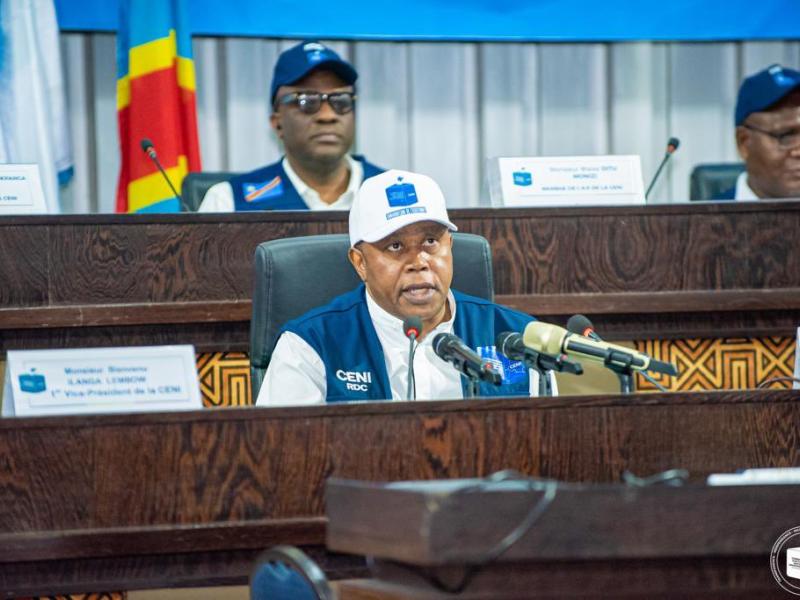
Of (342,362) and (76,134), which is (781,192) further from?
(76,134)

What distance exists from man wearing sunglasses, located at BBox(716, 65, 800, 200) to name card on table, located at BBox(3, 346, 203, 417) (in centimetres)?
251

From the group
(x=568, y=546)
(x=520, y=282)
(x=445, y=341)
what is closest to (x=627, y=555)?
(x=568, y=546)

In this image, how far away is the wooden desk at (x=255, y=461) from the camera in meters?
1.74

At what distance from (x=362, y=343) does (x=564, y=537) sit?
4.12ft

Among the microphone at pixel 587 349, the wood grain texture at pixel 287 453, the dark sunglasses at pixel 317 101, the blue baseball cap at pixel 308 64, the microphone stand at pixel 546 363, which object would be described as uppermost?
the blue baseball cap at pixel 308 64

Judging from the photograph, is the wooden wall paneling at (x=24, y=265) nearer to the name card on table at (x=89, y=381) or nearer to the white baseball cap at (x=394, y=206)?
the white baseball cap at (x=394, y=206)

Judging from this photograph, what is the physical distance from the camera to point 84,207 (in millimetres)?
4945

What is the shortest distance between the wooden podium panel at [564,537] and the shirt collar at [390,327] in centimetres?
117

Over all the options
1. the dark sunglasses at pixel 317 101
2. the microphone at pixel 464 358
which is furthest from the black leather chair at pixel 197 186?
the microphone at pixel 464 358

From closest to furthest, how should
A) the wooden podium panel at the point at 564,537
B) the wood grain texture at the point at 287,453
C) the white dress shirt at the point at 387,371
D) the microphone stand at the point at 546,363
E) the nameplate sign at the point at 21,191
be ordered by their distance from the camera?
1. the wooden podium panel at the point at 564,537
2. the wood grain texture at the point at 287,453
3. the microphone stand at the point at 546,363
4. the white dress shirt at the point at 387,371
5. the nameplate sign at the point at 21,191

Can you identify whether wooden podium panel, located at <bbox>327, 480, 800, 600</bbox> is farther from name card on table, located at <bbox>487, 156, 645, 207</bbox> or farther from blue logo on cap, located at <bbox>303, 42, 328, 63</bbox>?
blue logo on cap, located at <bbox>303, 42, 328, 63</bbox>

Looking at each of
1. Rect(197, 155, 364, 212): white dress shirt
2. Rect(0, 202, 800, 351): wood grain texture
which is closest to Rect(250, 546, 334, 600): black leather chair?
Rect(0, 202, 800, 351): wood grain texture

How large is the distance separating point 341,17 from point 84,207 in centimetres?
126

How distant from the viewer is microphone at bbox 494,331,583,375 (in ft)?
6.06
